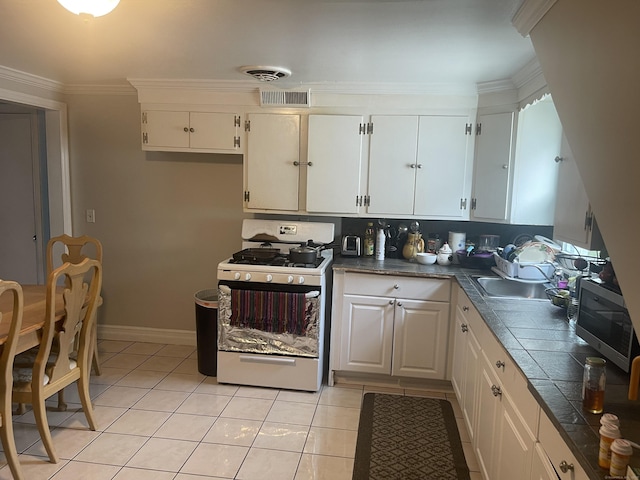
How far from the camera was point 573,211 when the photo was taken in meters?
2.32

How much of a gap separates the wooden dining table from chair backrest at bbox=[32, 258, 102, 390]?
0.04 metres

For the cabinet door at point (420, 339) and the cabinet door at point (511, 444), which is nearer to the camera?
the cabinet door at point (511, 444)

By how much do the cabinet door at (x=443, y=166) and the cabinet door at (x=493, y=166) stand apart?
91 mm

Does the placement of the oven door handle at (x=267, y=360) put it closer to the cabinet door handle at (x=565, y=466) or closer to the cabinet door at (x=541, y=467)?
the cabinet door at (x=541, y=467)

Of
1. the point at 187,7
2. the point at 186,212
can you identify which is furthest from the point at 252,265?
the point at 187,7

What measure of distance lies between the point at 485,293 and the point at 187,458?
6.20ft

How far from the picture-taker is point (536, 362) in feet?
5.89

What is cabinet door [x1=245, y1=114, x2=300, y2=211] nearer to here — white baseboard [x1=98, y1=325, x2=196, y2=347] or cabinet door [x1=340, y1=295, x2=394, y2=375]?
cabinet door [x1=340, y1=295, x2=394, y2=375]

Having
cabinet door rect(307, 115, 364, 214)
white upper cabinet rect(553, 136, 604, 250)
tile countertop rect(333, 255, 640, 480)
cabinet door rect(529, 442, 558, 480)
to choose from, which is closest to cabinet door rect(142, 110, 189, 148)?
cabinet door rect(307, 115, 364, 214)

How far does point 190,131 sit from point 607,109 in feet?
10.3

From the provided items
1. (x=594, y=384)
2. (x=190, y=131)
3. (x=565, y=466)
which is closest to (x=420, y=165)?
(x=190, y=131)

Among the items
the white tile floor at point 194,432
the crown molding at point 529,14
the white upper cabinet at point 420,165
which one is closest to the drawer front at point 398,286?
the white upper cabinet at point 420,165

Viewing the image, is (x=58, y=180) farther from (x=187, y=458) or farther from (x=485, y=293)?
(x=485, y=293)

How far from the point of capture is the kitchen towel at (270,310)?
3389 mm
